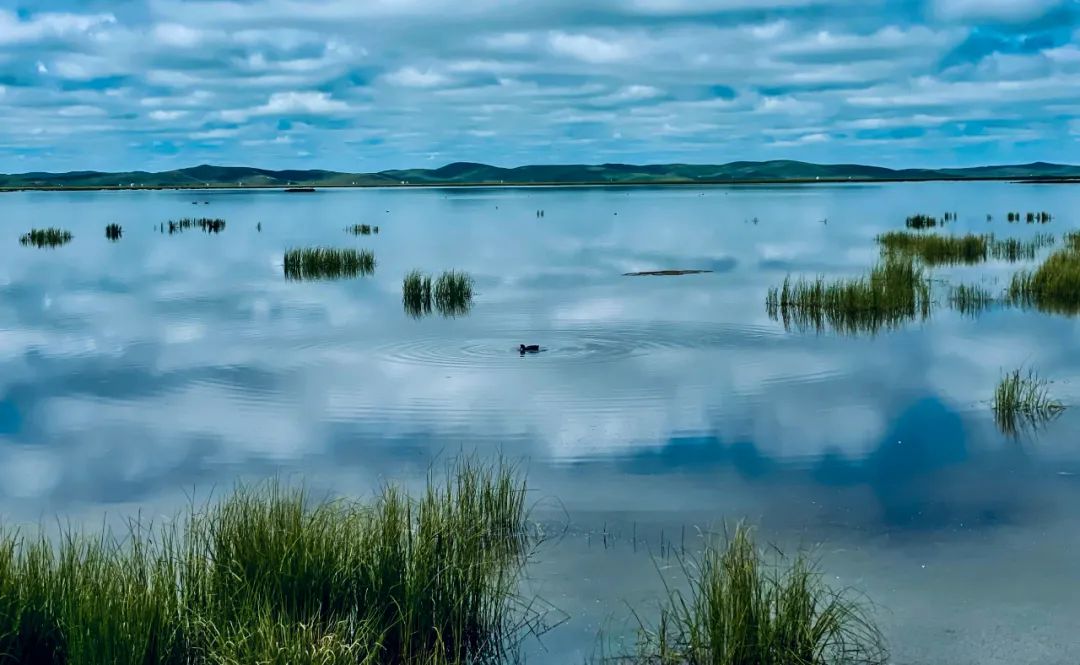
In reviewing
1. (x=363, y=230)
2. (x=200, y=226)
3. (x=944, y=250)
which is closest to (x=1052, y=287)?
(x=944, y=250)

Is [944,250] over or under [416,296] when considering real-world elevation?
over

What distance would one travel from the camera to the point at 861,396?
1479 centimetres

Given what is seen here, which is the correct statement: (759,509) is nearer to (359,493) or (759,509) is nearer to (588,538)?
(588,538)

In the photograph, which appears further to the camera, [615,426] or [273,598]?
[615,426]

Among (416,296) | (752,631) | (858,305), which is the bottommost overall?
(752,631)

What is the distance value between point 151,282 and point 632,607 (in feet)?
92.7

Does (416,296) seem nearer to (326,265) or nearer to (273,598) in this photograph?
(326,265)

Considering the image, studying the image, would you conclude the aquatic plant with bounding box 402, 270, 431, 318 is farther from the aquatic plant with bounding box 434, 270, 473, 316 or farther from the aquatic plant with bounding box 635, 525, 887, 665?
the aquatic plant with bounding box 635, 525, 887, 665

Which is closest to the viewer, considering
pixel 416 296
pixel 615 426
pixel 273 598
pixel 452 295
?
pixel 273 598

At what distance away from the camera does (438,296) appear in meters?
25.7

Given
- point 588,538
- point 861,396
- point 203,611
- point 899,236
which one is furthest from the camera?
point 899,236

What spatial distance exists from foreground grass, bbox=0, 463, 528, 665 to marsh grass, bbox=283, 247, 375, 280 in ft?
86.7

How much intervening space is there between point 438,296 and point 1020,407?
50.0 feet

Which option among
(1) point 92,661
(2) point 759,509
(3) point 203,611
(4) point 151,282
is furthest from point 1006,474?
(4) point 151,282
